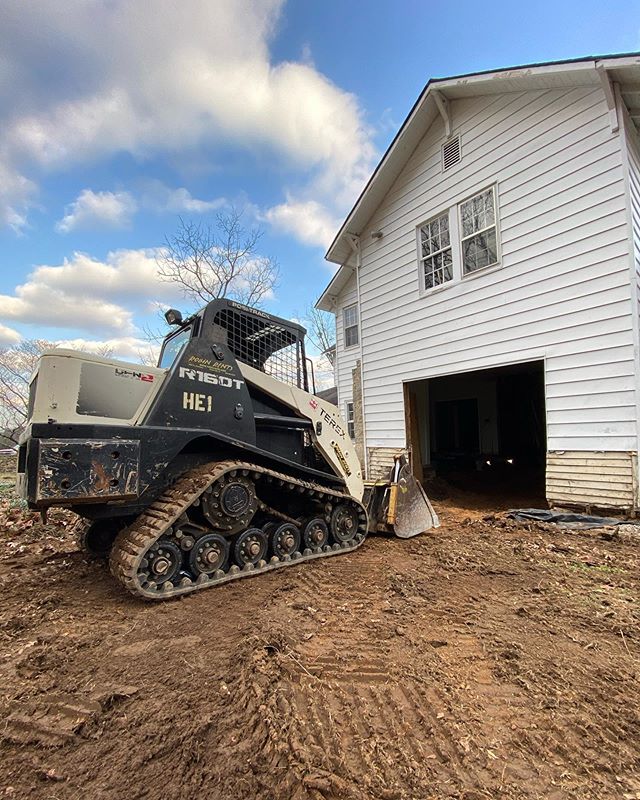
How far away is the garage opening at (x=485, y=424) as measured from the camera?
1222 cm

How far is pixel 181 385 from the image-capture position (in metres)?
3.74

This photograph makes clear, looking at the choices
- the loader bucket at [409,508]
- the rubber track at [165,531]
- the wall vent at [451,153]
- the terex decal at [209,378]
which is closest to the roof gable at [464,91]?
Result: the wall vent at [451,153]

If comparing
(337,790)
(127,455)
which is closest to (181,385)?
(127,455)

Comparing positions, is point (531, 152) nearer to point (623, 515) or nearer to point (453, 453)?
point (623, 515)

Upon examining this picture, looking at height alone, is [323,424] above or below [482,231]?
below

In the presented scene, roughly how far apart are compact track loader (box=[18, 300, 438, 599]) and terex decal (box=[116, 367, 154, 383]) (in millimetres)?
12

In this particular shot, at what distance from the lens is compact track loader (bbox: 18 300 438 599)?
10.5ft

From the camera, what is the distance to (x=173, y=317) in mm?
4605

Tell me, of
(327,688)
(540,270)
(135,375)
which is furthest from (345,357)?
(327,688)

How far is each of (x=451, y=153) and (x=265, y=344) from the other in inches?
251

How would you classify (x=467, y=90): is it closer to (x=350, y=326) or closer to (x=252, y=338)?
(x=252, y=338)

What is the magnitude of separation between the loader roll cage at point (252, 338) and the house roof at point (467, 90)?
5537 mm

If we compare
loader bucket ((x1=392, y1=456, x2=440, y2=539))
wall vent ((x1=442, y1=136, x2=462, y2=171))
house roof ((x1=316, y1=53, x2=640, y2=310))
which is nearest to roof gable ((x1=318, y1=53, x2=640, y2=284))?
house roof ((x1=316, y1=53, x2=640, y2=310))

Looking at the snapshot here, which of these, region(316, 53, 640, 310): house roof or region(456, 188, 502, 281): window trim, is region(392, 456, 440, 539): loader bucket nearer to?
region(456, 188, 502, 281): window trim
